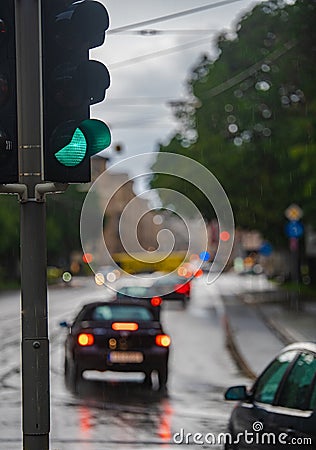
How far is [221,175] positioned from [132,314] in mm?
31600

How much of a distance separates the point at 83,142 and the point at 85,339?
1233 centimetres

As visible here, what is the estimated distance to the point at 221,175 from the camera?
5003 cm

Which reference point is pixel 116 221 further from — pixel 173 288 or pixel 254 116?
pixel 254 116

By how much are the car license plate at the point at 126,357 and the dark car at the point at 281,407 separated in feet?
30.4

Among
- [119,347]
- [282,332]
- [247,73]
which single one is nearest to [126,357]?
[119,347]

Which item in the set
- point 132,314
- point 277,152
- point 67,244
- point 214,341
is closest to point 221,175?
point 277,152

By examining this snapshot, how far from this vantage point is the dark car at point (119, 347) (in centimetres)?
1822

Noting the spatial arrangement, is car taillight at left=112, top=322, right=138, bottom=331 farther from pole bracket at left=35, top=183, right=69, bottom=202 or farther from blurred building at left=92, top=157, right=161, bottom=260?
blurred building at left=92, top=157, right=161, bottom=260

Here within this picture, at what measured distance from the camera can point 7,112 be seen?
20.3 ft

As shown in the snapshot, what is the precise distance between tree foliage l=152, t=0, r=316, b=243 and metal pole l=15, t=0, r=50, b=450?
97.4ft

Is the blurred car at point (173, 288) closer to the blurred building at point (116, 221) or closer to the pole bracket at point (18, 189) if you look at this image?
the pole bracket at point (18, 189)

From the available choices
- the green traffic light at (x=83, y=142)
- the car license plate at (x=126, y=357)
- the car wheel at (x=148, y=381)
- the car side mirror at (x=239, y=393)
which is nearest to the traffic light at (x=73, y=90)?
the green traffic light at (x=83, y=142)

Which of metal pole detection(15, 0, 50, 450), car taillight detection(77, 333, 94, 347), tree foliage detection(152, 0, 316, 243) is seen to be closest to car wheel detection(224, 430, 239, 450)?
metal pole detection(15, 0, 50, 450)

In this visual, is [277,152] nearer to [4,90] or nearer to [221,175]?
[221,175]
